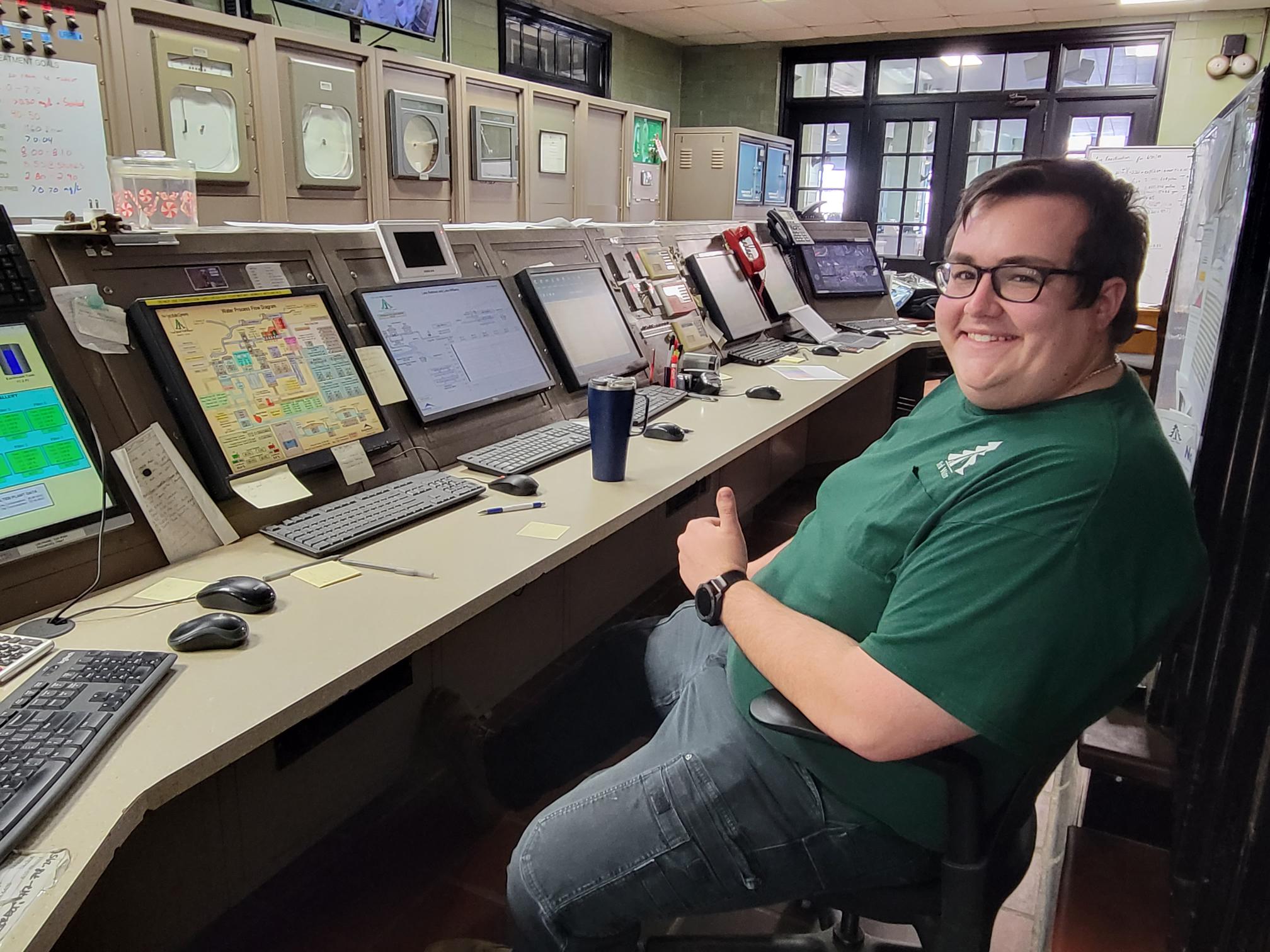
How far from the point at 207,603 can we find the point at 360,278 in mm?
821

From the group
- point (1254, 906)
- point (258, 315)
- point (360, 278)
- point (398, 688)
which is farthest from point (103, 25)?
point (1254, 906)

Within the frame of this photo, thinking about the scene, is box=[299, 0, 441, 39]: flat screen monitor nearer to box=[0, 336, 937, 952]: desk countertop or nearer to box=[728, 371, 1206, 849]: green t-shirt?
box=[0, 336, 937, 952]: desk countertop

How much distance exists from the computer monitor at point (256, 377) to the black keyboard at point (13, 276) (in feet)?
0.49

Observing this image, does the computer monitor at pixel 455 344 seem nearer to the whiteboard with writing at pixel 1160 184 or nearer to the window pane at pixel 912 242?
the whiteboard with writing at pixel 1160 184

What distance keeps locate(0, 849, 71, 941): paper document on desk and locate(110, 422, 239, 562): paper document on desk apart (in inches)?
24.5

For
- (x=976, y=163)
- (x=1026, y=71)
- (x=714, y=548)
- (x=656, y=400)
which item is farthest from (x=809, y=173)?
(x=714, y=548)

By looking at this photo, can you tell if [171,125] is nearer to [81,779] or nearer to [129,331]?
[129,331]

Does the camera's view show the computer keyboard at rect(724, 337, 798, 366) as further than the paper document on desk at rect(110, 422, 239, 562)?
Answer: Yes

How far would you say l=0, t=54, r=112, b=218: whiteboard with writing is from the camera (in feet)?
8.59

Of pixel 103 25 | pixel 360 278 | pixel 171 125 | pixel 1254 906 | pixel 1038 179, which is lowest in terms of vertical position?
pixel 1254 906

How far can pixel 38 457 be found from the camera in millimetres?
1153

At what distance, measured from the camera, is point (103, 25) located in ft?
8.86

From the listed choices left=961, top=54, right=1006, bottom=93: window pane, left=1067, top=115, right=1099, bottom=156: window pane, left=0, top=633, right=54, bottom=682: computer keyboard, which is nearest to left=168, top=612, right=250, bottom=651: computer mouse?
left=0, top=633, right=54, bottom=682: computer keyboard

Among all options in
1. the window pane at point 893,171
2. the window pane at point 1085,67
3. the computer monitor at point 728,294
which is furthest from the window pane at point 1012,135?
the computer monitor at point 728,294
